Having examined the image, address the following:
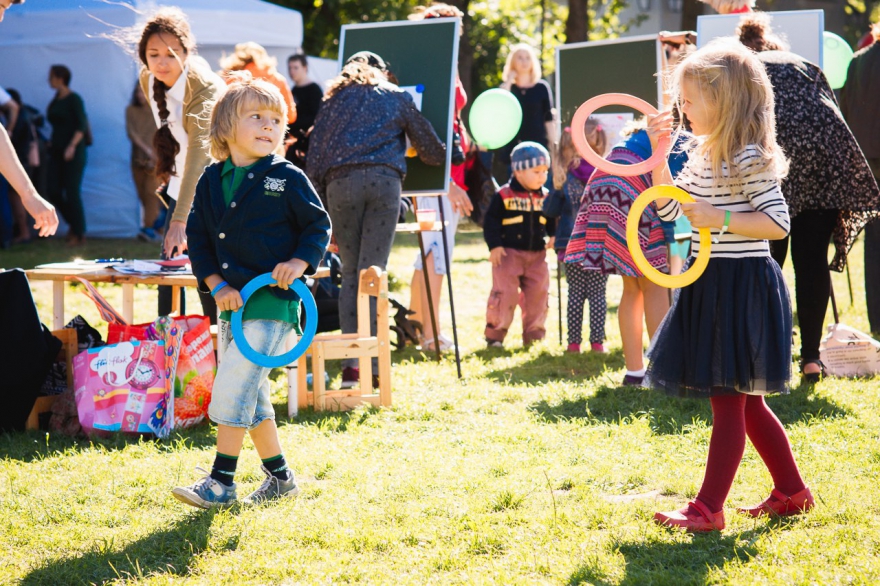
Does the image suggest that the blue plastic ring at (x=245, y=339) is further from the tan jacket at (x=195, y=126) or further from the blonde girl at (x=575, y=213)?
the blonde girl at (x=575, y=213)

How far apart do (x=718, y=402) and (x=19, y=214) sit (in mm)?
11787

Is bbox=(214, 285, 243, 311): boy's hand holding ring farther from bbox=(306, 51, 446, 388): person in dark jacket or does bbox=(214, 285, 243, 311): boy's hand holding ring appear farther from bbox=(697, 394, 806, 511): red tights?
bbox=(306, 51, 446, 388): person in dark jacket

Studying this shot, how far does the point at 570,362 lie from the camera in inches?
251

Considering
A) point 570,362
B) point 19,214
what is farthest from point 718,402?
point 19,214

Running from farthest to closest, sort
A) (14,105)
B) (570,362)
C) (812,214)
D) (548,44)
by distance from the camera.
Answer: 1. (548,44)
2. (14,105)
3. (570,362)
4. (812,214)

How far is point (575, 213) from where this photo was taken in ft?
22.0

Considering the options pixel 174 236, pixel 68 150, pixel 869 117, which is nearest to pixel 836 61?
pixel 869 117

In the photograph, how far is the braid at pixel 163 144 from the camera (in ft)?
17.0

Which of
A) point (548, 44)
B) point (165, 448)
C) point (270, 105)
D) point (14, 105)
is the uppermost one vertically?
point (548, 44)

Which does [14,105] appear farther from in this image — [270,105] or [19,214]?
[270,105]

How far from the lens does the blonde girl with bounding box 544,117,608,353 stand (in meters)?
6.69

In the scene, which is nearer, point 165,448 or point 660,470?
point 660,470

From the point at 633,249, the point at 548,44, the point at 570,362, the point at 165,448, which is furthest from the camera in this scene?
the point at 548,44

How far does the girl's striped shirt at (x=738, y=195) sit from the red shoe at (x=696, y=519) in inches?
33.9
